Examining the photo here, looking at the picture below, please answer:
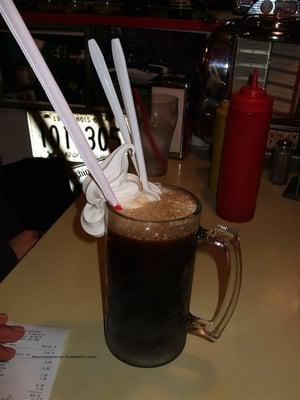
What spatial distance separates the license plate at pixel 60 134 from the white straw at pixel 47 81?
5.11 ft

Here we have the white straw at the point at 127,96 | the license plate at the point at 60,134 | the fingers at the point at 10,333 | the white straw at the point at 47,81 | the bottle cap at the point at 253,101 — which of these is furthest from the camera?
the license plate at the point at 60,134

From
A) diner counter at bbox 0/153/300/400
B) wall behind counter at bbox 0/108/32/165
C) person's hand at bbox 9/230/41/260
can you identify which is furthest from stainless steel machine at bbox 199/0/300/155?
wall behind counter at bbox 0/108/32/165

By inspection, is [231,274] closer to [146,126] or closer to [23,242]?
[146,126]

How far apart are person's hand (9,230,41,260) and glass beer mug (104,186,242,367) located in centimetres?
67

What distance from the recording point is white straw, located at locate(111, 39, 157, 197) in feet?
1.55

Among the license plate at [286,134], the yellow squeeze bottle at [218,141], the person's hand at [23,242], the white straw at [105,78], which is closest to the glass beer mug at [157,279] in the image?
the white straw at [105,78]

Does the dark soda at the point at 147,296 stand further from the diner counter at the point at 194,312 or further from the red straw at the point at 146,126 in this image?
the red straw at the point at 146,126

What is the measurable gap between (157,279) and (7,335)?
24 centimetres

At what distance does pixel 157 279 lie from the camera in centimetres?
52

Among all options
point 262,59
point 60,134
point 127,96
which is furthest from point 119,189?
point 60,134

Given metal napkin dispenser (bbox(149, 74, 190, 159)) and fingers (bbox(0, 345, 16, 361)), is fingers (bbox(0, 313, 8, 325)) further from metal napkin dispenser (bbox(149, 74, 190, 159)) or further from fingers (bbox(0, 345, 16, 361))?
metal napkin dispenser (bbox(149, 74, 190, 159))

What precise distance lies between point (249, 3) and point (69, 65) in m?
0.92

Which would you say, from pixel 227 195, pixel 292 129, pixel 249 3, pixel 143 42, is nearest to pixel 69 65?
pixel 143 42

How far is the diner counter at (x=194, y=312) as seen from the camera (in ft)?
1.77
